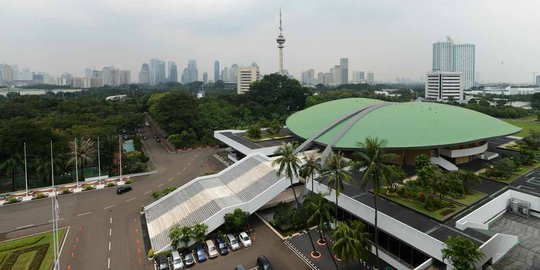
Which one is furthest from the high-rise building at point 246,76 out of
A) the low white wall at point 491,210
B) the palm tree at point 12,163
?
the low white wall at point 491,210

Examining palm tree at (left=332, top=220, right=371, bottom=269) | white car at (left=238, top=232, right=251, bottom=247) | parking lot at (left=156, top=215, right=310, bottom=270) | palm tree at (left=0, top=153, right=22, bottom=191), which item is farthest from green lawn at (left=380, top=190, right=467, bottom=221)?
palm tree at (left=0, top=153, right=22, bottom=191)

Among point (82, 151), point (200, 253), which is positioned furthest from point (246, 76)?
point (200, 253)

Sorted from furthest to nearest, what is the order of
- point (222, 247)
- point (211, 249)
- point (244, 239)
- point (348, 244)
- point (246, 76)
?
point (246, 76)
point (244, 239)
point (222, 247)
point (211, 249)
point (348, 244)

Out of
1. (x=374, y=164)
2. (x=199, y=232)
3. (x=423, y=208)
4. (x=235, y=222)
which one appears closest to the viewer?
(x=374, y=164)

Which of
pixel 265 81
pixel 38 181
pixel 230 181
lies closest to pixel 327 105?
pixel 230 181

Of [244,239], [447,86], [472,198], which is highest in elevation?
[447,86]

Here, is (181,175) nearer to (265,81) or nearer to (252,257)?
(252,257)

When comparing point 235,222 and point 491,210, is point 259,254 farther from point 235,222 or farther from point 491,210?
point 491,210
